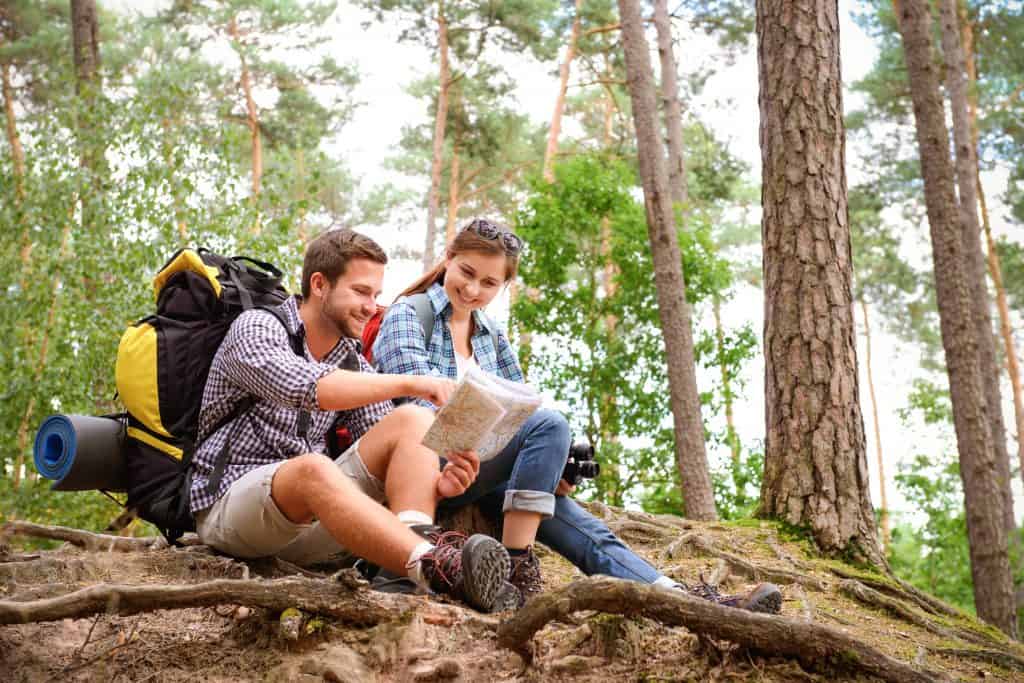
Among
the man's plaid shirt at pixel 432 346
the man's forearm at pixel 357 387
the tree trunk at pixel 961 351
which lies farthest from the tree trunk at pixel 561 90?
the man's forearm at pixel 357 387

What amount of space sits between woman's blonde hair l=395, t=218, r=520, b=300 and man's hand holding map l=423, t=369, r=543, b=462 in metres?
1.03

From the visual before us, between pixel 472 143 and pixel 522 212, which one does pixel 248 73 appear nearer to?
pixel 472 143

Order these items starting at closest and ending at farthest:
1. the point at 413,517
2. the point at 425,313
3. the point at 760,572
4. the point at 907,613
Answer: the point at 413,517
the point at 425,313
the point at 907,613
the point at 760,572

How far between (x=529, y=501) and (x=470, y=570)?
602 mm

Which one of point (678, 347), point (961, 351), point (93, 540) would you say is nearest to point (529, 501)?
point (93, 540)

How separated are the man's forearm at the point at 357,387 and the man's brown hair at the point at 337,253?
49 centimetres

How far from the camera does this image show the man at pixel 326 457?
2803mm

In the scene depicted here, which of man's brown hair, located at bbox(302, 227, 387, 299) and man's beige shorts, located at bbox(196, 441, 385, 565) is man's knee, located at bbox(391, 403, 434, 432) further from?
man's brown hair, located at bbox(302, 227, 387, 299)

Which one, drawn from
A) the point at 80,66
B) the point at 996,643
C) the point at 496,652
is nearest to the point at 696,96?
the point at 80,66

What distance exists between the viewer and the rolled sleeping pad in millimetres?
3209

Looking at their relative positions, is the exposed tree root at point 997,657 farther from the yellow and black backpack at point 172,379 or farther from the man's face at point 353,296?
the yellow and black backpack at point 172,379

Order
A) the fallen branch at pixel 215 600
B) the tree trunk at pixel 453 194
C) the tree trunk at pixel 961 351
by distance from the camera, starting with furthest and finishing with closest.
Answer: the tree trunk at pixel 453 194 → the tree trunk at pixel 961 351 → the fallen branch at pixel 215 600

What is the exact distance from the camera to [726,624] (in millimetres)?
2373

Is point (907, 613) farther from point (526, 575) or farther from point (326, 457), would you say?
point (326, 457)
